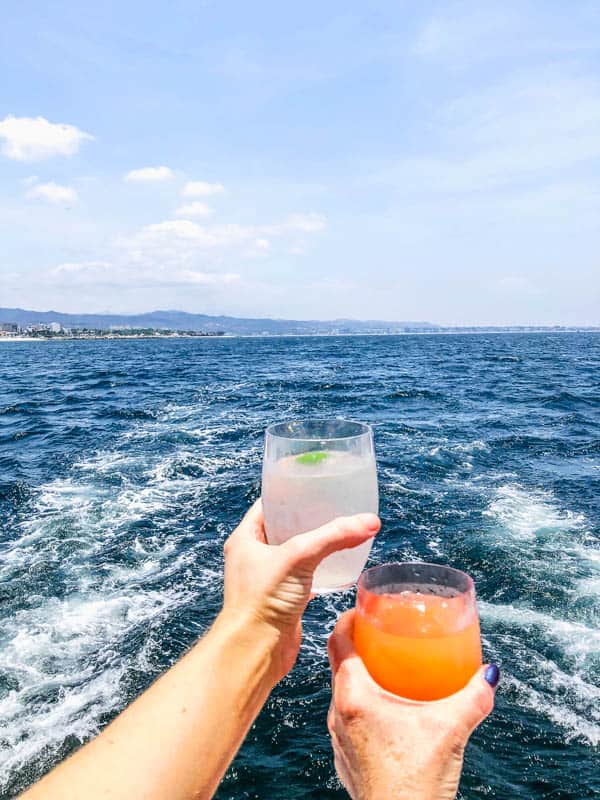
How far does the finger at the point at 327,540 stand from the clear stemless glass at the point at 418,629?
0.51ft

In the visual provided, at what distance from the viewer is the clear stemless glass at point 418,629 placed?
1529 millimetres

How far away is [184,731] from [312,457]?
0.93 m

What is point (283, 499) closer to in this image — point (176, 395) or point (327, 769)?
point (327, 769)

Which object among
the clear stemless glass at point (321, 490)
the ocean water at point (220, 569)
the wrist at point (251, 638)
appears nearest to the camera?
the wrist at point (251, 638)

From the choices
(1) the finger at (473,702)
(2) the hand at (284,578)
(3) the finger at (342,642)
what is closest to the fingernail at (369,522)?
(2) the hand at (284,578)

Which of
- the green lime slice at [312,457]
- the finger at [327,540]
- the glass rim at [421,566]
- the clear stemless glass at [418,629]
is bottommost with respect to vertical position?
Answer: the clear stemless glass at [418,629]

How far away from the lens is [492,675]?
1572mm

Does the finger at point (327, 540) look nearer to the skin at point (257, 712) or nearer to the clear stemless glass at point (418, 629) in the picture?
the skin at point (257, 712)

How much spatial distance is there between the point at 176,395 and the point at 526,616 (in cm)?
2420

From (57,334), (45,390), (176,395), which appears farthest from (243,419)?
(57,334)

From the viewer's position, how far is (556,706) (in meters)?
5.68

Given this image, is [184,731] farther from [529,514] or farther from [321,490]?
[529,514]

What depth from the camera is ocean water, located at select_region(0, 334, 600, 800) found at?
5242mm

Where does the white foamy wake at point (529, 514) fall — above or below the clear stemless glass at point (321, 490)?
below
